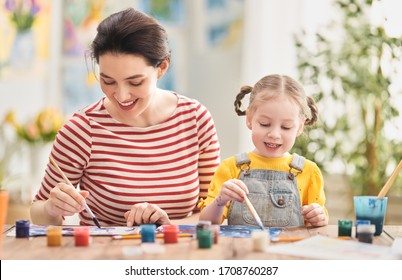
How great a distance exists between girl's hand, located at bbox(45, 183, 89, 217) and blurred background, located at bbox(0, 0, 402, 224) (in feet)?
6.71

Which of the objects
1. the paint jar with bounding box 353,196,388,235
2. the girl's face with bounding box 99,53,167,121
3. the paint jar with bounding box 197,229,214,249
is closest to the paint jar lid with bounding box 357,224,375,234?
the paint jar with bounding box 353,196,388,235

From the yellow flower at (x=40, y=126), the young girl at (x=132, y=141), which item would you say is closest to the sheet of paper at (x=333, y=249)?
the young girl at (x=132, y=141)

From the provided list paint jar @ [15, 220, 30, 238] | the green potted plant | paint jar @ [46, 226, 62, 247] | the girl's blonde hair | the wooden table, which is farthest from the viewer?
the green potted plant

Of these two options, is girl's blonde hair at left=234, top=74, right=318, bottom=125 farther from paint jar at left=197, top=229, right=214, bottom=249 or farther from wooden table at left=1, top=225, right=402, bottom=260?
paint jar at left=197, top=229, right=214, bottom=249

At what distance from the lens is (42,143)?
444 centimetres

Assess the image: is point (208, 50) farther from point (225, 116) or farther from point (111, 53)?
point (111, 53)

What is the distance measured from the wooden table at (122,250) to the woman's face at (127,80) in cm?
47

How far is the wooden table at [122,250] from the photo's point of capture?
145 centimetres

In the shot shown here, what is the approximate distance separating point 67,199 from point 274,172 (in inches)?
21.3

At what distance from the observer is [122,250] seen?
59.2 inches

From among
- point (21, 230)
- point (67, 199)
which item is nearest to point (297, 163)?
point (67, 199)

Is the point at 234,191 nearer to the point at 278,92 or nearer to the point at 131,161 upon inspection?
the point at 278,92

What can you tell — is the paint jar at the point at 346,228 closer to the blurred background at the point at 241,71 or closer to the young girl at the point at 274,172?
the young girl at the point at 274,172

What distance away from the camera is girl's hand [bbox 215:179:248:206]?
1.76 meters
